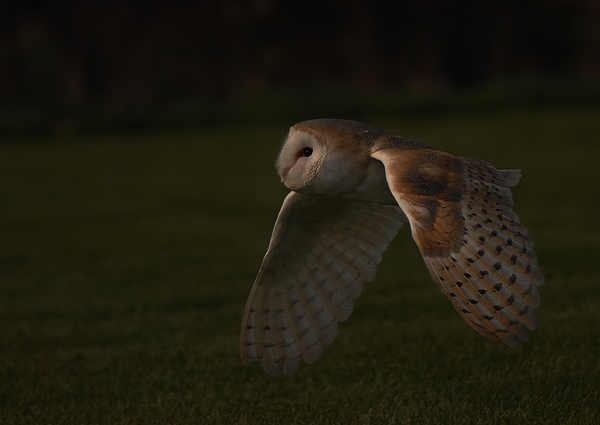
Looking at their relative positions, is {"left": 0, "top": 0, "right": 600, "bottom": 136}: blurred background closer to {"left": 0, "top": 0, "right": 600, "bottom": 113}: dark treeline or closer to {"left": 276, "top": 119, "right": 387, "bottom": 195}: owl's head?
{"left": 0, "top": 0, "right": 600, "bottom": 113}: dark treeline

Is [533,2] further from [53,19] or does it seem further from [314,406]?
[314,406]

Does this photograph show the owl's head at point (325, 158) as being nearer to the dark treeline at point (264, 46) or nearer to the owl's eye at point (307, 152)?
the owl's eye at point (307, 152)

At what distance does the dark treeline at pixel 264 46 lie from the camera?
1404 centimetres

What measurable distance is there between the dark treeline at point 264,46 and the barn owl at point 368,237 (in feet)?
36.2

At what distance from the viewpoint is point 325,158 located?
2926mm

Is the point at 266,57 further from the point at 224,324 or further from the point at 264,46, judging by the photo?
the point at 224,324

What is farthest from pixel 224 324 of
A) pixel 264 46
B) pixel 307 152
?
pixel 264 46

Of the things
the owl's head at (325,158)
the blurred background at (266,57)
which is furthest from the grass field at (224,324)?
the blurred background at (266,57)

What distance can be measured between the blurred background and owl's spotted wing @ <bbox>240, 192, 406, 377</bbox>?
10358 millimetres

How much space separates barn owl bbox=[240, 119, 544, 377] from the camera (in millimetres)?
2400

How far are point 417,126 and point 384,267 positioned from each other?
7191mm

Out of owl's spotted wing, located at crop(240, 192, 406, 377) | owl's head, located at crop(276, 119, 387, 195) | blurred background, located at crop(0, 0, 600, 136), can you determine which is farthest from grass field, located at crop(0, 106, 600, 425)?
blurred background, located at crop(0, 0, 600, 136)

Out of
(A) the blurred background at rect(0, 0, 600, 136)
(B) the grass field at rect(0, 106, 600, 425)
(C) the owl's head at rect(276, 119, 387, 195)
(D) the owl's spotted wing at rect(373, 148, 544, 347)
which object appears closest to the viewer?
(D) the owl's spotted wing at rect(373, 148, 544, 347)

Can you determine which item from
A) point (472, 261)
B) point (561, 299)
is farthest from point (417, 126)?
point (472, 261)
